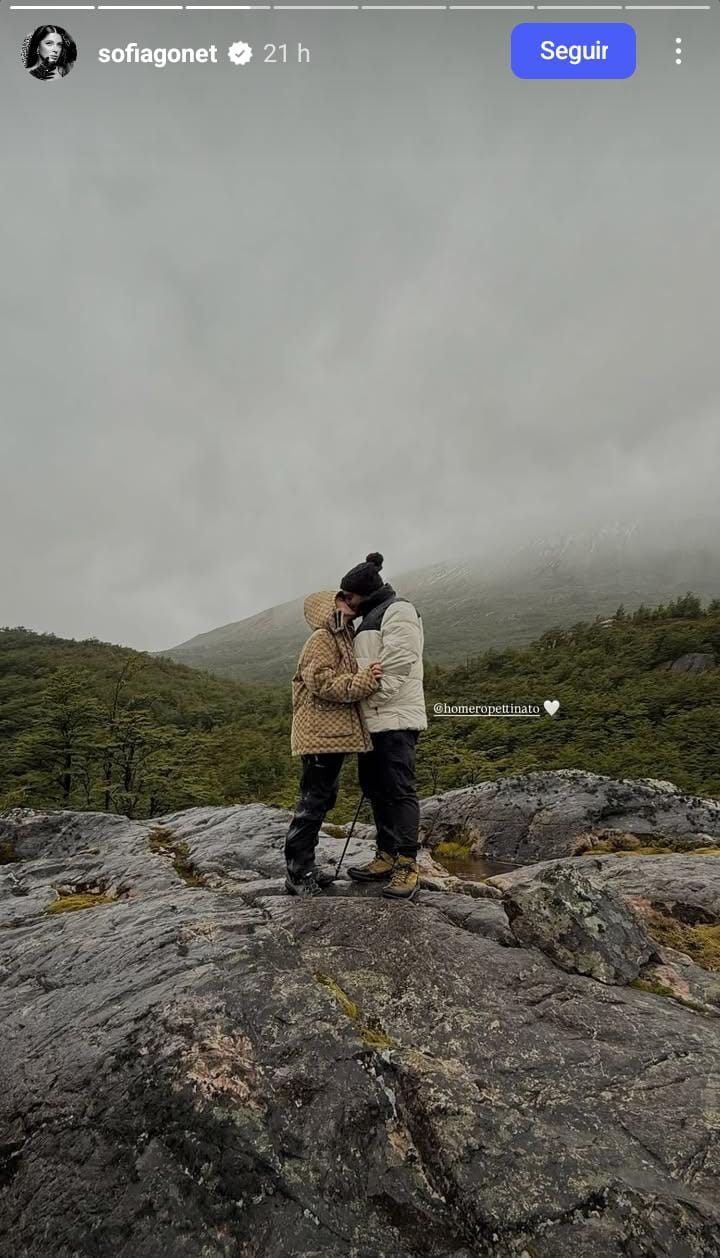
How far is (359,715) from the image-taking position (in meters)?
5.90

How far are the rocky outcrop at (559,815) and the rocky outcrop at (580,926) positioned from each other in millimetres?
5643

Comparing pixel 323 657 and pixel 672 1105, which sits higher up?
pixel 323 657

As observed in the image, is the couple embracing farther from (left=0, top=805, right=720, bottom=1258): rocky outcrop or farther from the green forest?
the green forest

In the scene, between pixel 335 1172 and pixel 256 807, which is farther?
pixel 256 807

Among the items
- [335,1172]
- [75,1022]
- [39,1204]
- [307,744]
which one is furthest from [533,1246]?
[307,744]

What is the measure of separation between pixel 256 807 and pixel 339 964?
21.7ft

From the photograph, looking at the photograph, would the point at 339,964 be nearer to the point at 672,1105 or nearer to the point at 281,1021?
the point at 281,1021

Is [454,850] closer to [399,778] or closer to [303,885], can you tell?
[303,885]

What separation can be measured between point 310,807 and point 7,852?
7.43m

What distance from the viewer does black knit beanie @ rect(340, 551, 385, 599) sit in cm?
613

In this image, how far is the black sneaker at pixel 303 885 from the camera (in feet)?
19.1

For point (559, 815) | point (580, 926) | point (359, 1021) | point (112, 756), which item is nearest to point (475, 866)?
point (559, 815)

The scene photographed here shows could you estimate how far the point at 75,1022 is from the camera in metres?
3.73

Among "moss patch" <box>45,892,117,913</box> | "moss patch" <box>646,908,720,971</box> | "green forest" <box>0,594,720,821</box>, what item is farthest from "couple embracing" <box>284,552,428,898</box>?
"green forest" <box>0,594,720,821</box>
